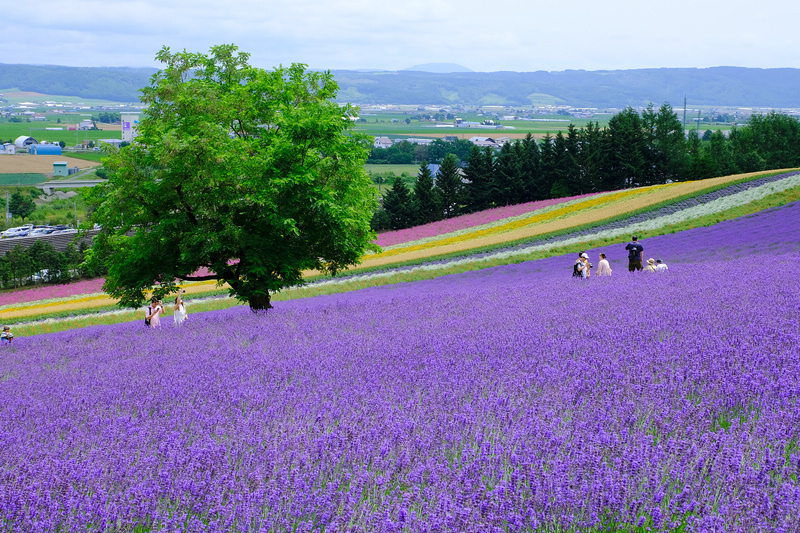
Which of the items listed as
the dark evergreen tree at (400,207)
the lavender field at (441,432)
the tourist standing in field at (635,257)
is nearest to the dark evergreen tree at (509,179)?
the dark evergreen tree at (400,207)

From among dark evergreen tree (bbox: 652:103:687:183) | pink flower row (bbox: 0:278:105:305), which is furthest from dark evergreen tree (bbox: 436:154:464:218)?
pink flower row (bbox: 0:278:105:305)

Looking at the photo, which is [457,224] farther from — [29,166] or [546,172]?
[29,166]

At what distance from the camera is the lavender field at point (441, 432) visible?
3.66 m

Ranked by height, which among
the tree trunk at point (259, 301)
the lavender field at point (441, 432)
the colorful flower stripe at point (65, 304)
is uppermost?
the lavender field at point (441, 432)

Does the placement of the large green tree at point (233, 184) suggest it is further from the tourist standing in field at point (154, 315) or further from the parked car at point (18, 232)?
the parked car at point (18, 232)

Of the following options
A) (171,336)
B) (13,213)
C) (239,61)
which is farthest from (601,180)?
(13,213)

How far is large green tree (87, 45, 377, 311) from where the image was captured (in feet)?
58.4

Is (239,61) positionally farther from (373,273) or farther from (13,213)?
Answer: (13,213)

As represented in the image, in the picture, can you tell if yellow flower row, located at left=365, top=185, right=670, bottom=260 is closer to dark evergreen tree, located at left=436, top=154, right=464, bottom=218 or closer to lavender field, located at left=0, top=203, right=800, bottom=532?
dark evergreen tree, located at left=436, top=154, right=464, bottom=218

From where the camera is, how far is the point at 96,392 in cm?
733

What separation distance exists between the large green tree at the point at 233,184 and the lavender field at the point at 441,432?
8987mm

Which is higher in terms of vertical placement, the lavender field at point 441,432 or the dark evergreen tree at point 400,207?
the lavender field at point 441,432

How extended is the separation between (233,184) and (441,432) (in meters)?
14.7

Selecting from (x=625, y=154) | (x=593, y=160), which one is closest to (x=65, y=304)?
(x=593, y=160)
